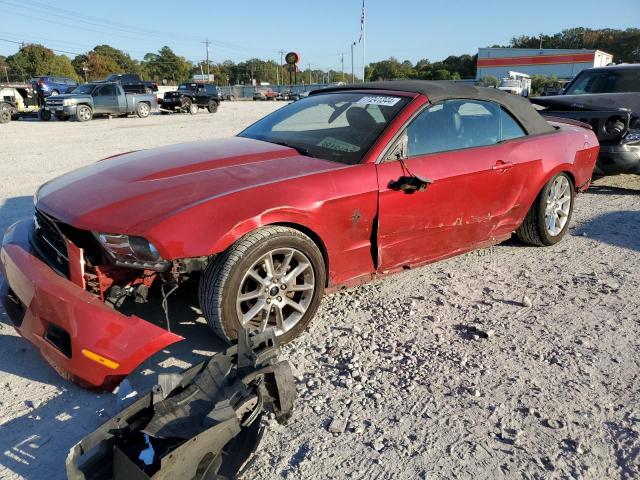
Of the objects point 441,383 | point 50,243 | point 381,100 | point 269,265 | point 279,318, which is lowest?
point 441,383

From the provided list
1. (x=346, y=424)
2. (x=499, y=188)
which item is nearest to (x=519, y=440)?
(x=346, y=424)

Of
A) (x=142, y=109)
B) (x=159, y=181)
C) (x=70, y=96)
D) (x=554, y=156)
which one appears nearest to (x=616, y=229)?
(x=554, y=156)

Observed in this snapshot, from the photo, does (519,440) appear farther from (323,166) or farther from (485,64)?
(485,64)

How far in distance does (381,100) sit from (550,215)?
2.09 metres

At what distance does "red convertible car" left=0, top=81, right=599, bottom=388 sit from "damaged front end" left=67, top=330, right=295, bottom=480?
0.34 meters

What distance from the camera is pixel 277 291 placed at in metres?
2.87

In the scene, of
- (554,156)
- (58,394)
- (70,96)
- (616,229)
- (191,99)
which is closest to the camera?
(58,394)

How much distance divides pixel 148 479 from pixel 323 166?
6.74 ft

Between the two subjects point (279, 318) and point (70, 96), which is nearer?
point (279, 318)

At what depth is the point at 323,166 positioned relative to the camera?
3.14m

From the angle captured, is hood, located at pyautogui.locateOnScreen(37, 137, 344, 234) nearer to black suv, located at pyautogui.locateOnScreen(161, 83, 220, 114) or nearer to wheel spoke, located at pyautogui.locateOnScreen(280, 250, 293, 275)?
wheel spoke, located at pyautogui.locateOnScreen(280, 250, 293, 275)

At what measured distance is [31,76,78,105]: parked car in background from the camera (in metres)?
23.7

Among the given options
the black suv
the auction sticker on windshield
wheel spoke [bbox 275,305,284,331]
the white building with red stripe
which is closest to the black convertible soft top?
the auction sticker on windshield

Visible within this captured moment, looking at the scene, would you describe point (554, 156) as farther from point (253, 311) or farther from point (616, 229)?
point (253, 311)
